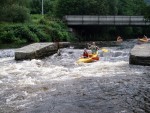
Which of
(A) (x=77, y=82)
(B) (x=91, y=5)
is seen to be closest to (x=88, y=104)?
(A) (x=77, y=82)

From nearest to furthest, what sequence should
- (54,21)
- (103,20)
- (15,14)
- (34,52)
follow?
(34,52), (15,14), (54,21), (103,20)

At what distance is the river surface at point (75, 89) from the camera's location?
13.7 meters

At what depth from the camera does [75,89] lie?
16.7 meters

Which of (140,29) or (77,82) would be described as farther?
(140,29)

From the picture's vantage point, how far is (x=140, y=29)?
8225 centimetres

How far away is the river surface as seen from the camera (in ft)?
45.0

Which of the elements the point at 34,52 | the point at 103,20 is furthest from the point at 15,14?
the point at 34,52

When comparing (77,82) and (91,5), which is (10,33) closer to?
(91,5)

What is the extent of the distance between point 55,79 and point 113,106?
5.94m

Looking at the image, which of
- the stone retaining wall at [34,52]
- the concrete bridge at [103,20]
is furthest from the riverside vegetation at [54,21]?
the stone retaining wall at [34,52]

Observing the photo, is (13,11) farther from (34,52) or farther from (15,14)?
(34,52)

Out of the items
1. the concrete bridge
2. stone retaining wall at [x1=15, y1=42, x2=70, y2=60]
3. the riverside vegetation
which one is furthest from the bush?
stone retaining wall at [x1=15, y1=42, x2=70, y2=60]

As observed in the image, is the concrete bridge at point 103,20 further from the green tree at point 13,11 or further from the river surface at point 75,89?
the river surface at point 75,89

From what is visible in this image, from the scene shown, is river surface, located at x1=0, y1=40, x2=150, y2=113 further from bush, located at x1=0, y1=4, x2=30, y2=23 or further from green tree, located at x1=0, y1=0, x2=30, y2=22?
bush, located at x1=0, y1=4, x2=30, y2=23
